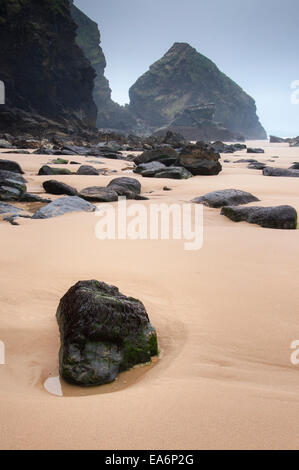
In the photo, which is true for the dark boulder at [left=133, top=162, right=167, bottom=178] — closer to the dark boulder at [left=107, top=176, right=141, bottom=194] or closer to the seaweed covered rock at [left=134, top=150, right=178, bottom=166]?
the seaweed covered rock at [left=134, top=150, right=178, bottom=166]

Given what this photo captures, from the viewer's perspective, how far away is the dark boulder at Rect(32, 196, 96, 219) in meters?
4.21

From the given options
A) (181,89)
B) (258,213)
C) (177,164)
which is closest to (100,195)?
(258,213)

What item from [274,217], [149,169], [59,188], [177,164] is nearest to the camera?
[274,217]

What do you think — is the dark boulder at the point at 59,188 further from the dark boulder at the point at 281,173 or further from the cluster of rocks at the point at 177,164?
the dark boulder at the point at 281,173

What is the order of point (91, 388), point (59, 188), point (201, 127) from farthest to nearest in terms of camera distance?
1. point (201, 127)
2. point (59, 188)
3. point (91, 388)

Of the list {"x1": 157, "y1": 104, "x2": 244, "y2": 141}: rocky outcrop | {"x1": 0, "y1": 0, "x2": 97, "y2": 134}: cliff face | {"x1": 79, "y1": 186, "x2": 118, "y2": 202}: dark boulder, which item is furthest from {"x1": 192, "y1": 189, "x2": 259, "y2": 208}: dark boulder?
{"x1": 157, "y1": 104, "x2": 244, "y2": 141}: rocky outcrop

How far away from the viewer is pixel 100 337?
1.45 metres

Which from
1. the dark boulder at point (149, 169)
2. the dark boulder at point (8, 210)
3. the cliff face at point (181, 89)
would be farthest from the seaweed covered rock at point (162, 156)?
the cliff face at point (181, 89)

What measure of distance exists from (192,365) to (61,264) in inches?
59.3

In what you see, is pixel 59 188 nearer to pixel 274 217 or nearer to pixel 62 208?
pixel 62 208

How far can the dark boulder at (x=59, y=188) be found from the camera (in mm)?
6121

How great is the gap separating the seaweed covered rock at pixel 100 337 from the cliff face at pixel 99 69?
305ft

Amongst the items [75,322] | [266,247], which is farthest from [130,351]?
[266,247]

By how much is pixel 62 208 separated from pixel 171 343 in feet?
10.4
